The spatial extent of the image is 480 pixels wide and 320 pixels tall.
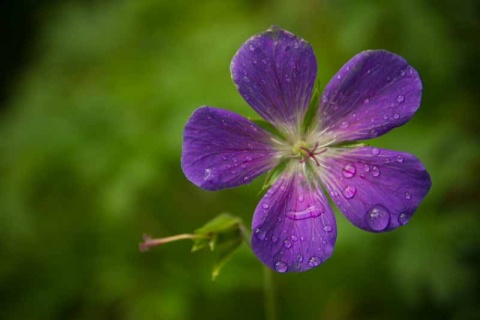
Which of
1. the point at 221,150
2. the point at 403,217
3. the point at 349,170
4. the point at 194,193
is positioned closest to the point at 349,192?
the point at 349,170

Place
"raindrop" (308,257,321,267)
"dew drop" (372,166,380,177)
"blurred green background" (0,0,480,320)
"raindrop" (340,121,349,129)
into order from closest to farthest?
"raindrop" (308,257,321,267), "dew drop" (372,166,380,177), "raindrop" (340,121,349,129), "blurred green background" (0,0,480,320)

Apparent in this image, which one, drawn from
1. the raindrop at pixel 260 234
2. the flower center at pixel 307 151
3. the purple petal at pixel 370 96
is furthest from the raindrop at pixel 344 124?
the raindrop at pixel 260 234

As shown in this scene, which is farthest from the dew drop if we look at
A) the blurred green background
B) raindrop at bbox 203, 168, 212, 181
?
the blurred green background

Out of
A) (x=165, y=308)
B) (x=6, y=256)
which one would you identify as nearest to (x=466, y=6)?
(x=165, y=308)

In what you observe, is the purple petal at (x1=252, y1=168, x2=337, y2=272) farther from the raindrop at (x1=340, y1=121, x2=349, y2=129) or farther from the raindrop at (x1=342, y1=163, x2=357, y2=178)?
the raindrop at (x1=340, y1=121, x2=349, y2=129)

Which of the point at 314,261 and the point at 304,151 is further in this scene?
the point at 304,151

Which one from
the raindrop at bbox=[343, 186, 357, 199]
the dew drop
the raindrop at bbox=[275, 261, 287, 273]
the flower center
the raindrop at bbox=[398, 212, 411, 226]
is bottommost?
the raindrop at bbox=[398, 212, 411, 226]

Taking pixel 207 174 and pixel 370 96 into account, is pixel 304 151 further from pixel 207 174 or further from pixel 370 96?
pixel 207 174
